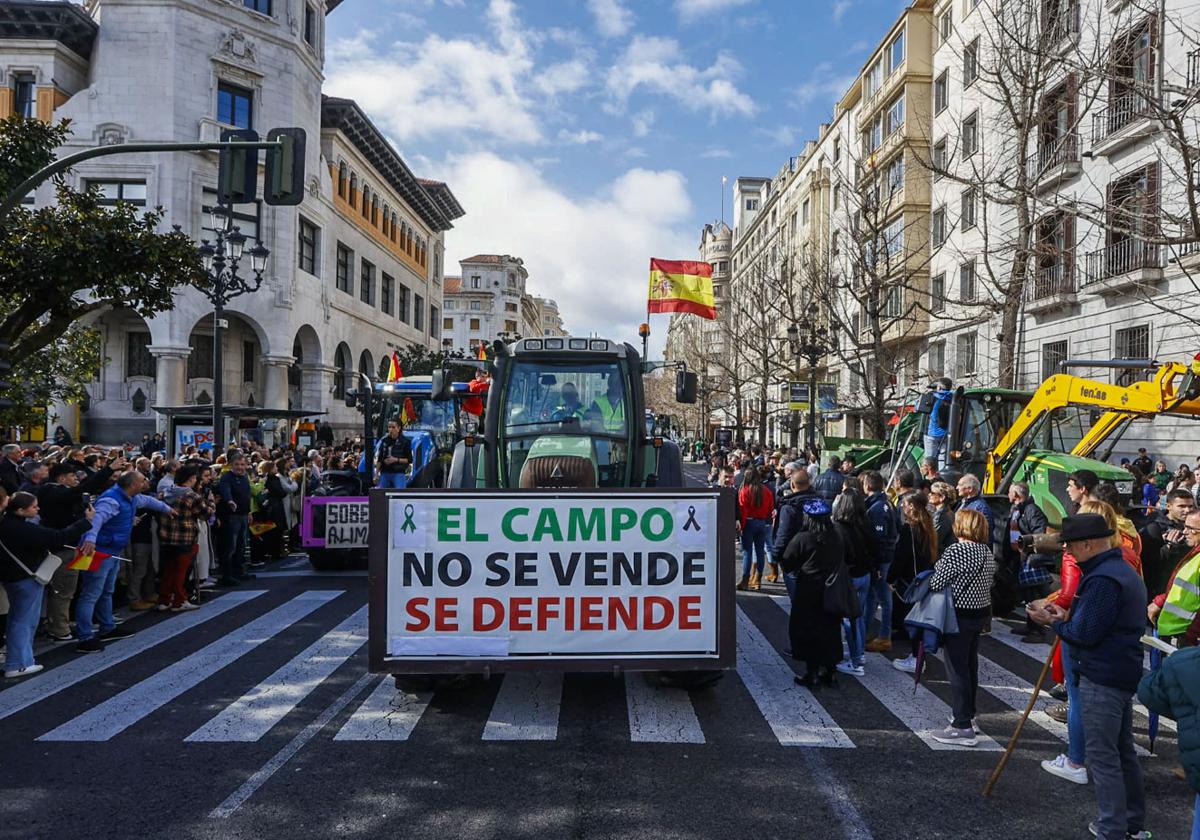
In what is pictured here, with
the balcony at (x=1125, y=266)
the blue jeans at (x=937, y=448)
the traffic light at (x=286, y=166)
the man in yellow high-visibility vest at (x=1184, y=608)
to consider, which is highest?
the balcony at (x=1125, y=266)

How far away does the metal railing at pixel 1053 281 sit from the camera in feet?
74.7

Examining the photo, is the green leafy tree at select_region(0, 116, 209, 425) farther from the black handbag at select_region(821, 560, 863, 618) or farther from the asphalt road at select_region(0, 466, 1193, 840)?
the black handbag at select_region(821, 560, 863, 618)

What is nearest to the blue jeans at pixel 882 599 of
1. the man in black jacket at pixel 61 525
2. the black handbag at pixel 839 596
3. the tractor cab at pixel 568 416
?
the black handbag at pixel 839 596

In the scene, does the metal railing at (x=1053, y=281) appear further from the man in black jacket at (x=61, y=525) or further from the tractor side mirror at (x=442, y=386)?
the man in black jacket at (x=61, y=525)

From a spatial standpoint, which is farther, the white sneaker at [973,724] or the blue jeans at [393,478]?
the blue jeans at [393,478]

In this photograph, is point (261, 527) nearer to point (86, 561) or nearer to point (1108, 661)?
point (86, 561)

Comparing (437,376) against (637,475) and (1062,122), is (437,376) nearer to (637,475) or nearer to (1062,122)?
(637,475)

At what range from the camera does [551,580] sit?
575 centimetres

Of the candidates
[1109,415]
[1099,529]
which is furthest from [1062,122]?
[1099,529]

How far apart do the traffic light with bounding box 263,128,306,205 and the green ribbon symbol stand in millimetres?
5804

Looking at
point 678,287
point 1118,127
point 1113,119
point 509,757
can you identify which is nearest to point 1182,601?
point 509,757

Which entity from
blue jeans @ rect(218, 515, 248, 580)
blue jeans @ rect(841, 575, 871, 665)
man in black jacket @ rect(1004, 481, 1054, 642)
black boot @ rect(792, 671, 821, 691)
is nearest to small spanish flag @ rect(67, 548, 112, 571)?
blue jeans @ rect(218, 515, 248, 580)

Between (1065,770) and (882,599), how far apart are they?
10.6 feet

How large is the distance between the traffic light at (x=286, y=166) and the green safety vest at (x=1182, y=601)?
9.44 metres
